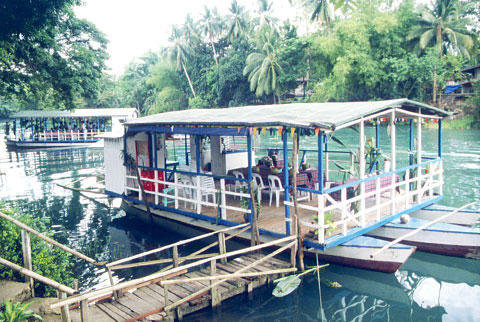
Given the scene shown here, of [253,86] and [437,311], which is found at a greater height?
[253,86]

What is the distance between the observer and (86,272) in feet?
31.1

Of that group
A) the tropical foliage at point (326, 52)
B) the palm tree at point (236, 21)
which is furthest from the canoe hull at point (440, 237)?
the palm tree at point (236, 21)

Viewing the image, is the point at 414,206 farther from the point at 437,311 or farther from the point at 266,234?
the point at 266,234

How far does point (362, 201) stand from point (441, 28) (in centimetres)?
3605

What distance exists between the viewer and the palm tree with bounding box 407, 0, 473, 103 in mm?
37188

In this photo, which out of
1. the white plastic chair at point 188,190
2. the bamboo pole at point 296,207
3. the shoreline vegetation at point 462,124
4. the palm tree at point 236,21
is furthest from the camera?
the palm tree at point 236,21

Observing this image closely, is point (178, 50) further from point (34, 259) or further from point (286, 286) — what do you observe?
point (286, 286)

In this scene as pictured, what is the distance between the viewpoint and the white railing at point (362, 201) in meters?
7.79

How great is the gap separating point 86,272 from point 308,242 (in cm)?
522

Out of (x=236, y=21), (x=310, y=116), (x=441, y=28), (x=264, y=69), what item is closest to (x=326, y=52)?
(x=264, y=69)

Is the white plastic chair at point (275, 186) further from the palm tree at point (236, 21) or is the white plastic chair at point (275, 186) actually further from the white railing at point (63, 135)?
the palm tree at point (236, 21)

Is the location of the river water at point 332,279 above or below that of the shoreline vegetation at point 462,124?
below

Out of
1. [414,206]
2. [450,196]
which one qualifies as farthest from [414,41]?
[414,206]

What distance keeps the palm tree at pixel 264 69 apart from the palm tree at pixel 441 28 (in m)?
14.2
